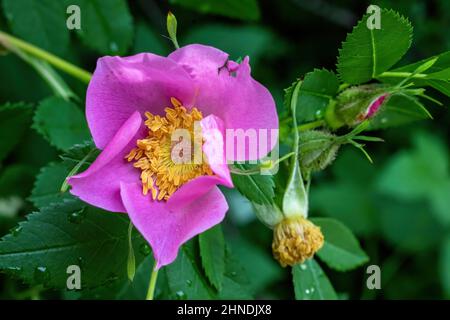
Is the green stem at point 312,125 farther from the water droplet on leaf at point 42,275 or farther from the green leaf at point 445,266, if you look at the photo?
the green leaf at point 445,266

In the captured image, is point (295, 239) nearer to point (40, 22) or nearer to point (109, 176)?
point (109, 176)

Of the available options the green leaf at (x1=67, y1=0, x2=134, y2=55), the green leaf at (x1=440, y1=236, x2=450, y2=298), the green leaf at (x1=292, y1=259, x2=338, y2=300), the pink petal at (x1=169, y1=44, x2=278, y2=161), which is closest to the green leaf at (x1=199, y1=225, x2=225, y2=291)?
the green leaf at (x1=292, y1=259, x2=338, y2=300)

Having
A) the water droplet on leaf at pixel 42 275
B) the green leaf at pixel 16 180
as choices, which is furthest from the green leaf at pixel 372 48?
the green leaf at pixel 16 180

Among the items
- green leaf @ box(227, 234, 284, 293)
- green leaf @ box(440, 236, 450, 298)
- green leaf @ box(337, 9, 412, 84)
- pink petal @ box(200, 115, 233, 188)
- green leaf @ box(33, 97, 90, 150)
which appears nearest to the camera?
pink petal @ box(200, 115, 233, 188)

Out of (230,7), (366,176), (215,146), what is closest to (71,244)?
(215,146)

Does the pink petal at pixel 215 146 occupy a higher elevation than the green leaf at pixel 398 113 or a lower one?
lower

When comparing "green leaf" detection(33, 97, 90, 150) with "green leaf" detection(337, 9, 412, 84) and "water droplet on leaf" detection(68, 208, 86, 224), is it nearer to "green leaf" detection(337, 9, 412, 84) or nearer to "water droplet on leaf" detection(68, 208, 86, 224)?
"water droplet on leaf" detection(68, 208, 86, 224)
